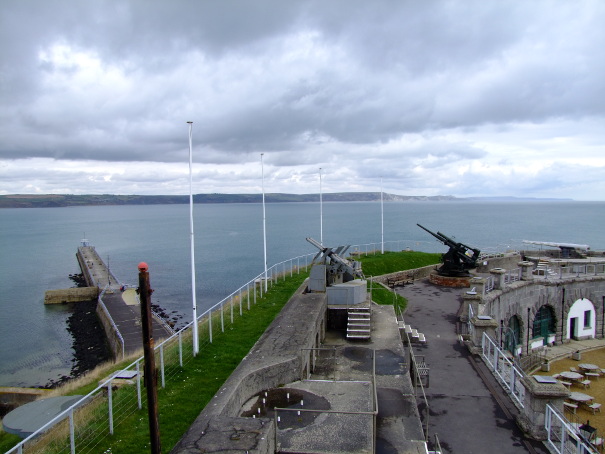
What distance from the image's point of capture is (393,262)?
1321 inches

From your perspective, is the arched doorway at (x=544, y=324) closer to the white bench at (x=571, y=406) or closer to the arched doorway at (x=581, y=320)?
the arched doorway at (x=581, y=320)

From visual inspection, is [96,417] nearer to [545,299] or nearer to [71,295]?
[545,299]

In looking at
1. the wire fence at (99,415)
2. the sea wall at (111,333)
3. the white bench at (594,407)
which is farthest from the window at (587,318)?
the sea wall at (111,333)

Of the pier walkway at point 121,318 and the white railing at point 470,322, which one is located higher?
the white railing at point 470,322

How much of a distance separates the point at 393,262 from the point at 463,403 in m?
21.0

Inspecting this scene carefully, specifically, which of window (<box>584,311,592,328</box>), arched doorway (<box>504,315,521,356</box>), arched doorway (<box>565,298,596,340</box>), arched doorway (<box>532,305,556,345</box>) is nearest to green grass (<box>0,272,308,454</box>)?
arched doorway (<box>504,315,521,356</box>)

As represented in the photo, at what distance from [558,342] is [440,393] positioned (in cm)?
1765

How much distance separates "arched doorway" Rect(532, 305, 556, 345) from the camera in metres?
26.2

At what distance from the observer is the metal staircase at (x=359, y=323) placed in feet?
53.3

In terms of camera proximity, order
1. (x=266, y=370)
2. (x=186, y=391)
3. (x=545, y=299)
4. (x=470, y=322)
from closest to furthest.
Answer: (x=266, y=370)
(x=186, y=391)
(x=470, y=322)
(x=545, y=299)

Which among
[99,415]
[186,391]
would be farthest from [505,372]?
[99,415]

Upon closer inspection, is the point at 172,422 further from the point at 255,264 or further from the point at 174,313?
the point at 255,264

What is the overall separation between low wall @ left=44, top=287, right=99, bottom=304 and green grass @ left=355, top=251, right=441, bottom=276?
3000 cm

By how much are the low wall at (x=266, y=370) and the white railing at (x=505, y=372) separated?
5527 mm
